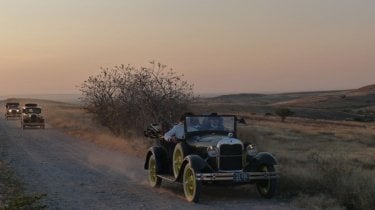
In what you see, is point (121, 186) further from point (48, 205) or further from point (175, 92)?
point (175, 92)

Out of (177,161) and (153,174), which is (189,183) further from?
(153,174)

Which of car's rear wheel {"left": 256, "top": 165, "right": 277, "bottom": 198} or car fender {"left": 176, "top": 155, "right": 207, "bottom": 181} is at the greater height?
car fender {"left": 176, "top": 155, "right": 207, "bottom": 181}

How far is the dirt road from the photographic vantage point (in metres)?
12.0

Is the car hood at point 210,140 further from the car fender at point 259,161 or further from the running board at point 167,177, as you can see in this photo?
the running board at point 167,177

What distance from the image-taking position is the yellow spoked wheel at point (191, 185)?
11883 millimetres

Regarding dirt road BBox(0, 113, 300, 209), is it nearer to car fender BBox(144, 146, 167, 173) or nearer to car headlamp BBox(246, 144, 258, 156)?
car fender BBox(144, 146, 167, 173)

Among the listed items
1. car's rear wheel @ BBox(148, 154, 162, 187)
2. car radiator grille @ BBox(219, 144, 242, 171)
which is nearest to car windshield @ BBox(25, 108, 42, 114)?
car's rear wheel @ BBox(148, 154, 162, 187)

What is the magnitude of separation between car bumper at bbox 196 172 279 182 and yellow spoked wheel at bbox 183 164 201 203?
18 centimetres

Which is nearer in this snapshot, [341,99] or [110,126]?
[110,126]

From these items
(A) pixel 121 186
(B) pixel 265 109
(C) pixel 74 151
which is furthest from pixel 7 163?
(B) pixel 265 109

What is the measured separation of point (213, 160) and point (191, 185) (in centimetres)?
70

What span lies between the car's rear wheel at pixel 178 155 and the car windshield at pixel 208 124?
0.45 metres

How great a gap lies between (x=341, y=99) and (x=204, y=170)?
150 meters

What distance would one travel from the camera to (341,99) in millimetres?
156375
